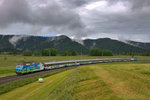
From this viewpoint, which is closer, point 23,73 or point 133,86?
point 133,86

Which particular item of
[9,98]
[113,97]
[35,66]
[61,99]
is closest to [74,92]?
[61,99]

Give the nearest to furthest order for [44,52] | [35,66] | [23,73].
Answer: [23,73] → [35,66] → [44,52]

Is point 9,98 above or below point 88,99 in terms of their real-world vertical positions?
below

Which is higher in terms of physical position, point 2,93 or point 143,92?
point 143,92

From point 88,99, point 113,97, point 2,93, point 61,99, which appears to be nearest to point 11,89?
point 2,93

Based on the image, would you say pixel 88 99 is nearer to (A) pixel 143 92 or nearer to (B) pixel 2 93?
(A) pixel 143 92

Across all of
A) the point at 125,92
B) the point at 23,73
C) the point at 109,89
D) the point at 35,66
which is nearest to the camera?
the point at 125,92

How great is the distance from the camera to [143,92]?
1181 centimetres

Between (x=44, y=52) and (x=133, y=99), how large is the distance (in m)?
187

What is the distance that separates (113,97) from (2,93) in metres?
22.8

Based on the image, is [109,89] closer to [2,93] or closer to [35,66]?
[2,93]

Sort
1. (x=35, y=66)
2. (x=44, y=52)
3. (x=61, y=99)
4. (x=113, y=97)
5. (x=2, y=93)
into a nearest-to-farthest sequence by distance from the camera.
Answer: (x=113, y=97) < (x=61, y=99) < (x=2, y=93) < (x=35, y=66) < (x=44, y=52)

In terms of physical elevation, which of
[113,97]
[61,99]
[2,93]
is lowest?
[2,93]

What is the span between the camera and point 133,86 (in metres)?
13.6
